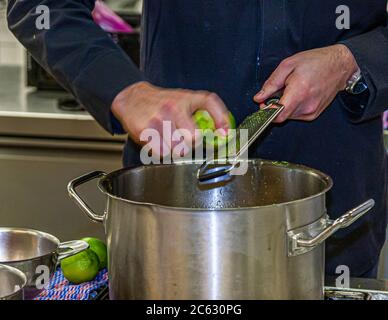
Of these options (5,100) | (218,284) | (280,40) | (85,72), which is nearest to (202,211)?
(218,284)

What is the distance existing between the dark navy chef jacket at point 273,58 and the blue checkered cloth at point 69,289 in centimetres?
25

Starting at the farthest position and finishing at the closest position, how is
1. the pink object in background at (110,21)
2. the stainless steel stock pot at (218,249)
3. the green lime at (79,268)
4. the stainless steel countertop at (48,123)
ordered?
the pink object in background at (110,21), the stainless steel countertop at (48,123), the green lime at (79,268), the stainless steel stock pot at (218,249)

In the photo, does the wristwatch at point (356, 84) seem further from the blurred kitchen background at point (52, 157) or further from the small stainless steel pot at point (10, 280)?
the blurred kitchen background at point (52, 157)

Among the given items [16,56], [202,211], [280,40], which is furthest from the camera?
[16,56]

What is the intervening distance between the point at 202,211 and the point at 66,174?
1.47 metres

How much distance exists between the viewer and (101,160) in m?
2.21

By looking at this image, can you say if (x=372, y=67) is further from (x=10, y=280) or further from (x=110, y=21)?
(x=110, y=21)

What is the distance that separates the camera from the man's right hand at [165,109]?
0.95 metres

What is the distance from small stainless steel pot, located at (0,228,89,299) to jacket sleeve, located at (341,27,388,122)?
0.47 meters

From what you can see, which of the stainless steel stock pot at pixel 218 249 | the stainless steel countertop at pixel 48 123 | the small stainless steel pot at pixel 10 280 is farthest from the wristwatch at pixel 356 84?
the stainless steel countertop at pixel 48 123

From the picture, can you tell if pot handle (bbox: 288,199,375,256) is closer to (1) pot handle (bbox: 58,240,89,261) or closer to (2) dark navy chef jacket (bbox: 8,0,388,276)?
(1) pot handle (bbox: 58,240,89,261)

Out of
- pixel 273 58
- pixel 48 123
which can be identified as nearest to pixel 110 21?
pixel 48 123

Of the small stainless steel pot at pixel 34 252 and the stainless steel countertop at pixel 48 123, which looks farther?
the stainless steel countertop at pixel 48 123
